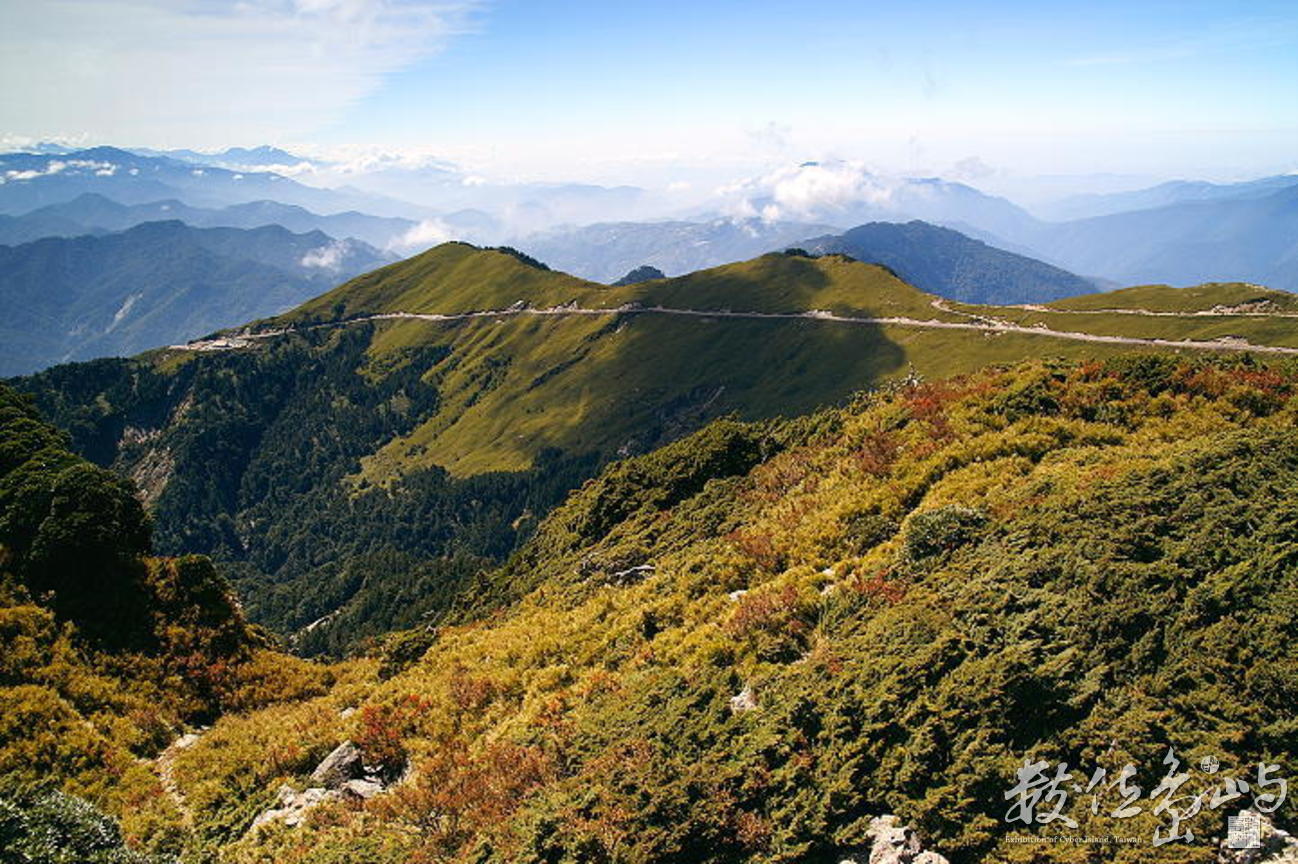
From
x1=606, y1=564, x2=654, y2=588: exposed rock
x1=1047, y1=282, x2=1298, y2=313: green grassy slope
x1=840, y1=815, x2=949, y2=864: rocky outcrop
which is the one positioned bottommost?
x1=606, y1=564, x2=654, y2=588: exposed rock

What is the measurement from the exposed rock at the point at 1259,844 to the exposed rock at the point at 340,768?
23.8m

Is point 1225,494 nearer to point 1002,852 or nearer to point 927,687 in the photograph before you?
point 927,687

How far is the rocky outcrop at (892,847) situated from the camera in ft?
43.2

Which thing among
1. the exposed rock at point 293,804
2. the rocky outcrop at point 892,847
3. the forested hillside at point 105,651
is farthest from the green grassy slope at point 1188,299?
the forested hillside at point 105,651

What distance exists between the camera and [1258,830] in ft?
37.9

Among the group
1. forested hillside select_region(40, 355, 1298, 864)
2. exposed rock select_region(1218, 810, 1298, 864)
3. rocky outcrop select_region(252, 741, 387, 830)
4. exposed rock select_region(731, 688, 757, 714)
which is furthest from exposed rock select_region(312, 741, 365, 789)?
exposed rock select_region(1218, 810, 1298, 864)

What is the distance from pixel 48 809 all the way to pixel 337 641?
162 metres

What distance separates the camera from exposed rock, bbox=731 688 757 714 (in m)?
18.2

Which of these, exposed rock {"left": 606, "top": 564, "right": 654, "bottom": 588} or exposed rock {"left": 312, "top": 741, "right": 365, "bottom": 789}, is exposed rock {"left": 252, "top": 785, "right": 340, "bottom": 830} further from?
exposed rock {"left": 606, "top": 564, "right": 654, "bottom": 588}

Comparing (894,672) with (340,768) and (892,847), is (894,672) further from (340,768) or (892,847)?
(340,768)

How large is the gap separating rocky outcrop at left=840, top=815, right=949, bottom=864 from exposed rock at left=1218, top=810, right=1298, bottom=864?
15.4ft

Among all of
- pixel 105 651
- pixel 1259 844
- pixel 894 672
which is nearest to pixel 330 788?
pixel 105 651

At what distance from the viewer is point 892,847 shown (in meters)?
13.5

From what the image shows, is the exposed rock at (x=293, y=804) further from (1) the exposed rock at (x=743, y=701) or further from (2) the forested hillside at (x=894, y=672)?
(1) the exposed rock at (x=743, y=701)
